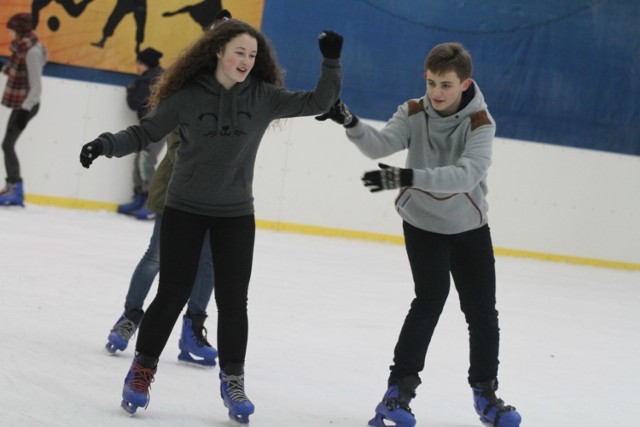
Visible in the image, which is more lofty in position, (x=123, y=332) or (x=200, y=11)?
(x=200, y=11)

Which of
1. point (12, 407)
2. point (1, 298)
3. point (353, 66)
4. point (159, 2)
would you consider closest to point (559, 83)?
point (353, 66)

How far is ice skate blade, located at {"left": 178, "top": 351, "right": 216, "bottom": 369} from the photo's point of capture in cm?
356

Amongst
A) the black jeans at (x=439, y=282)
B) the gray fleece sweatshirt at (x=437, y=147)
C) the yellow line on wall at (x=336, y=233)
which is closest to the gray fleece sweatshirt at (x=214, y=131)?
the gray fleece sweatshirt at (x=437, y=147)

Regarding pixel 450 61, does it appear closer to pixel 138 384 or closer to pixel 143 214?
pixel 138 384

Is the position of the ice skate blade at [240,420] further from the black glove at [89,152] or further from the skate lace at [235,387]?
the black glove at [89,152]

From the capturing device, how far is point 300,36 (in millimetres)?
8305

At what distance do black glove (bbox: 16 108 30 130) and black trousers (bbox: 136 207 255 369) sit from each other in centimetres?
509

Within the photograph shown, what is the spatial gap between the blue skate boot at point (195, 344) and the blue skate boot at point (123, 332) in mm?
170

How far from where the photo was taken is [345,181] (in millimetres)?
8367

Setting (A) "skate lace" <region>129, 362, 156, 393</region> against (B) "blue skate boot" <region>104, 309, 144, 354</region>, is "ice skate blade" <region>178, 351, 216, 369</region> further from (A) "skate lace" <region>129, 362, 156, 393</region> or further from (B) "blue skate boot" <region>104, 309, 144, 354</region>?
(A) "skate lace" <region>129, 362, 156, 393</region>

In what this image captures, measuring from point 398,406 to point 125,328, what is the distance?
1079 mm

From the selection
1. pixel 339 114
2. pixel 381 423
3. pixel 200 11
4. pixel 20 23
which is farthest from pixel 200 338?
pixel 200 11

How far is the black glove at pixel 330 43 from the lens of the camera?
2.77 m

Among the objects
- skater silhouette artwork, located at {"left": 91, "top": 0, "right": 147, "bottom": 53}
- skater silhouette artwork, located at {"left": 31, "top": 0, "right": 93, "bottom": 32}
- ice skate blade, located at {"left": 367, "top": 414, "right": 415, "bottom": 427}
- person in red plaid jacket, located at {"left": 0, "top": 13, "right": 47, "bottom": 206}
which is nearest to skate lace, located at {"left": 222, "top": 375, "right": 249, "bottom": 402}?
ice skate blade, located at {"left": 367, "top": 414, "right": 415, "bottom": 427}
